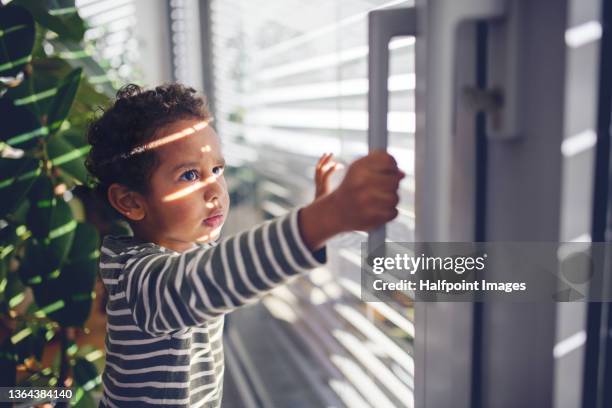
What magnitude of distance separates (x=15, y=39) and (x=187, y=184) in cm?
45

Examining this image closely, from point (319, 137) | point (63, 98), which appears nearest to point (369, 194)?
point (63, 98)

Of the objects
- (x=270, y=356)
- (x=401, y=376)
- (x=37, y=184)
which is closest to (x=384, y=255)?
(x=401, y=376)

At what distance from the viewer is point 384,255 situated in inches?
22.5

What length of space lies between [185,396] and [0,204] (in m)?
0.43

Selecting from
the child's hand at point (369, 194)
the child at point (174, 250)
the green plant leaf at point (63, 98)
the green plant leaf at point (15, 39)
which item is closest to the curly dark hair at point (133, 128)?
the child at point (174, 250)

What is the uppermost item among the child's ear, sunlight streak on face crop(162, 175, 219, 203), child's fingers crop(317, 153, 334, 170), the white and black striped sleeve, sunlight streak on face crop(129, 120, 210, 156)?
sunlight streak on face crop(129, 120, 210, 156)

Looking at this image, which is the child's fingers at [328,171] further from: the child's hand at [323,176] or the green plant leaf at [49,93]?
the green plant leaf at [49,93]

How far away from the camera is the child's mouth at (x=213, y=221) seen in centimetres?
66

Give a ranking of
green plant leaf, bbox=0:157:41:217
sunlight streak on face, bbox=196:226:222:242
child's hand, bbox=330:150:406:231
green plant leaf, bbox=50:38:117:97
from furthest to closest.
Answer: green plant leaf, bbox=50:38:117:97, green plant leaf, bbox=0:157:41:217, sunlight streak on face, bbox=196:226:222:242, child's hand, bbox=330:150:406:231

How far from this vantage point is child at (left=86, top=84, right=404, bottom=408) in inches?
19.0

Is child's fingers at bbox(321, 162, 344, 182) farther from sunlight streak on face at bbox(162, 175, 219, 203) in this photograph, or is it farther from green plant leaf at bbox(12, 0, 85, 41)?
green plant leaf at bbox(12, 0, 85, 41)

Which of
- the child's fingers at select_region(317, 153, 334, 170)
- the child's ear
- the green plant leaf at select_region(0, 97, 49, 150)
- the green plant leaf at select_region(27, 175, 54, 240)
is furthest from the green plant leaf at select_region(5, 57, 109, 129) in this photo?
the child's fingers at select_region(317, 153, 334, 170)

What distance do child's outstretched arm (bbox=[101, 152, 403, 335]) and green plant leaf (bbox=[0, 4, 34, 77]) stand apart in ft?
1.55

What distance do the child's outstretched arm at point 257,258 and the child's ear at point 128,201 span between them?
10cm
